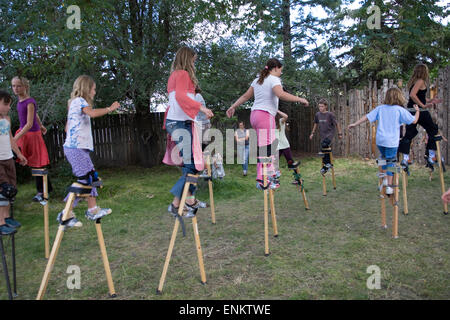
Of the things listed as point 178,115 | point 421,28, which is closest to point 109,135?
point 178,115

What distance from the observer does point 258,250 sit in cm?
406

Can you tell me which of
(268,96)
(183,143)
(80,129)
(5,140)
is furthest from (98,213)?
(268,96)

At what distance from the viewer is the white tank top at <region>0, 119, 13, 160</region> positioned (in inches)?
142

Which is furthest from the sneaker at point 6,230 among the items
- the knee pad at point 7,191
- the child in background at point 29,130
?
the child in background at point 29,130

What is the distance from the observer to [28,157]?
14.5 feet

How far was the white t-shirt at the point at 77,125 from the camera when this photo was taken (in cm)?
340

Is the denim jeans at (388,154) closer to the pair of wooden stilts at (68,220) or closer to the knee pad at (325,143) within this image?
the knee pad at (325,143)

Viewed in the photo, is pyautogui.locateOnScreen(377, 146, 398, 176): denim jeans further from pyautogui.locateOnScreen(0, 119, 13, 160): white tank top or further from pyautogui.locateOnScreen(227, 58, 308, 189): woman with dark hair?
pyautogui.locateOnScreen(0, 119, 13, 160): white tank top

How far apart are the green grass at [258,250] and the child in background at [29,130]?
1.17m

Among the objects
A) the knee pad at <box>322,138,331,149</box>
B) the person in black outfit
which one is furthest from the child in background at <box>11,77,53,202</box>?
the person in black outfit

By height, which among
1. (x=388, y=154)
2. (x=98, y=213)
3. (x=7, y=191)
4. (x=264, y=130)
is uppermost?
(x=264, y=130)

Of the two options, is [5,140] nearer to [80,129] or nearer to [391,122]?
[80,129]

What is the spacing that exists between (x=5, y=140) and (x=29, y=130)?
0.82 m
